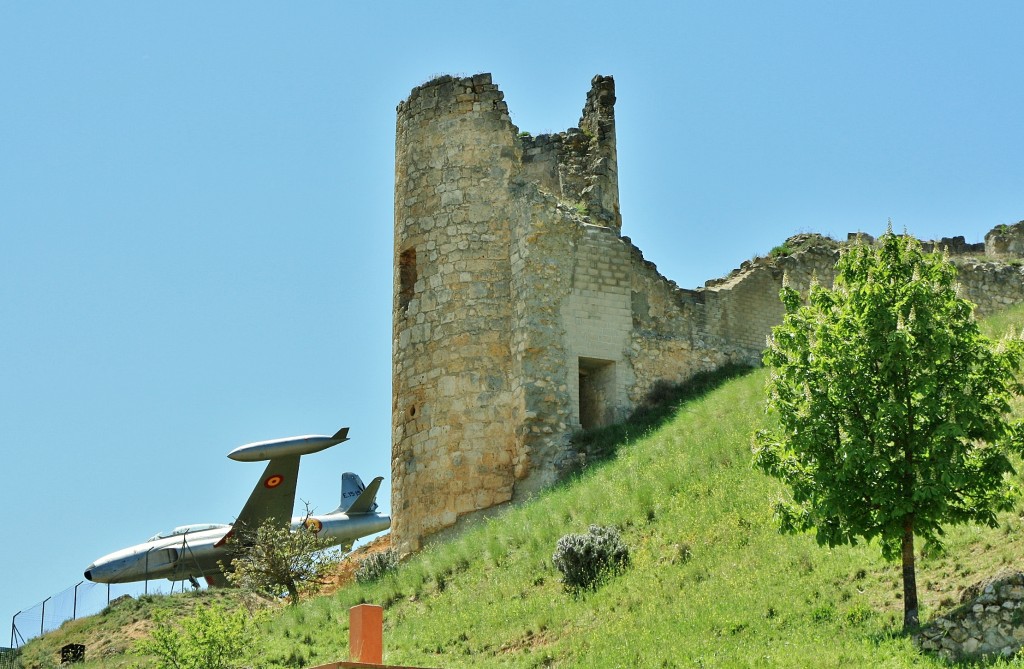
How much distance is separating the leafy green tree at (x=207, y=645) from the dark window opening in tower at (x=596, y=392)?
25.5 feet

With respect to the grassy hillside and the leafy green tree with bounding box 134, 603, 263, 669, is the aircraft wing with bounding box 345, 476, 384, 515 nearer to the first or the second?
the grassy hillside

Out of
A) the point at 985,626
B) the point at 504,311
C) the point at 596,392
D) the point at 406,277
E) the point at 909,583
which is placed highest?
the point at 406,277

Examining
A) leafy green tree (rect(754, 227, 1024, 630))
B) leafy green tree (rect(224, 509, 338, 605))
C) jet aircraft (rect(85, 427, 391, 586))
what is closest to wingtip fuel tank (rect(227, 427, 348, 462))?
jet aircraft (rect(85, 427, 391, 586))

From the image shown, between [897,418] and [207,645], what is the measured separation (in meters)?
8.31

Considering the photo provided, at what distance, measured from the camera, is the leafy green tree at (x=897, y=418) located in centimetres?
1190

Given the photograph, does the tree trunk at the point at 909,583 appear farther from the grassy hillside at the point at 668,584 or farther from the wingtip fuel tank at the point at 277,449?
the wingtip fuel tank at the point at 277,449

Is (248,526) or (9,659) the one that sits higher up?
(248,526)

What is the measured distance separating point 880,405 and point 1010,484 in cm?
134

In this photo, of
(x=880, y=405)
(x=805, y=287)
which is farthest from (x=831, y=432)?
(x=805, y=287)

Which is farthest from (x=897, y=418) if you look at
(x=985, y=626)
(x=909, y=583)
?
(x=985, y=626)

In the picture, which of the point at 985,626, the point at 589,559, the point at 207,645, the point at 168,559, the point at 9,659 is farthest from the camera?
the point at 168,559

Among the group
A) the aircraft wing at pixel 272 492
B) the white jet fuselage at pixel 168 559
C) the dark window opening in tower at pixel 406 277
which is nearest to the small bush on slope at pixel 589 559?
the dark window opening in tower at pixel 406 277

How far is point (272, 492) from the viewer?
29094 mm

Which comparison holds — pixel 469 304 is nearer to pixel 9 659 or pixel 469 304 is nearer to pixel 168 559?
pixel 9 659
